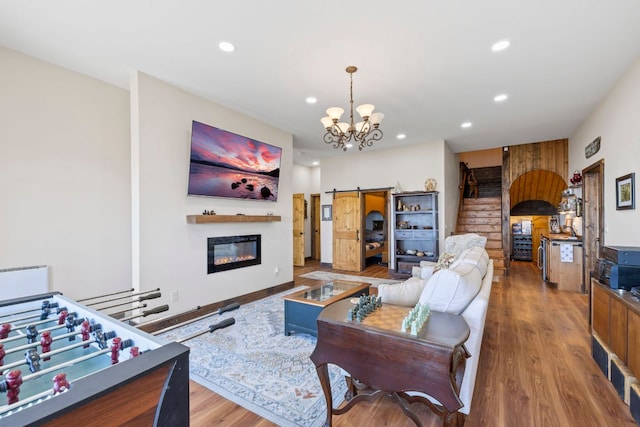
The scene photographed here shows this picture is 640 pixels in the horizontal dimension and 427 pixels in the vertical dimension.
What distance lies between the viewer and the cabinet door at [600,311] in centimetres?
242

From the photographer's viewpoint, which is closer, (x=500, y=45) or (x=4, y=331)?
(x=4, y=331)

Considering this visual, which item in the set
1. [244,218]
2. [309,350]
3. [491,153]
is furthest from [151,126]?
[491,153]

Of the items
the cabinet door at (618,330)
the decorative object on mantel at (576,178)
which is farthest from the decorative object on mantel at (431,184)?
the cabinet door at (618,330)

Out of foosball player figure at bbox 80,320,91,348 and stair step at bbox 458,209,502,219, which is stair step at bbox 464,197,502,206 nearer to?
stair step at bbox 458,209,502,219

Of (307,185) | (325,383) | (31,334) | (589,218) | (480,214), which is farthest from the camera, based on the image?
(307,185)

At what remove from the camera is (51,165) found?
2.98 m

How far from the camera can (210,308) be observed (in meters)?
3.92

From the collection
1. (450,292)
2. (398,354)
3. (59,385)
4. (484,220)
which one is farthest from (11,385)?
(484,220)

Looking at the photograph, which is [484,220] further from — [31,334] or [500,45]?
[31,334]

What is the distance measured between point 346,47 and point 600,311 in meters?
3.40

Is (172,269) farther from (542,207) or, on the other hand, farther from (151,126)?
(542,207)

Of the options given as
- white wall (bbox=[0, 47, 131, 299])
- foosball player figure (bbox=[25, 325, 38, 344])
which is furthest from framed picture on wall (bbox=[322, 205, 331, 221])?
foosball player figure (bbox=[25, 325, 38, 344])

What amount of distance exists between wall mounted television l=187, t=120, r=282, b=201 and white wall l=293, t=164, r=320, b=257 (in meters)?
3.64

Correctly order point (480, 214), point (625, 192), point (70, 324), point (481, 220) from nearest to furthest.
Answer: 1. point (70, 324)
2. point (625, 192)
3. point (481, 220)
4. point (480, 214)
